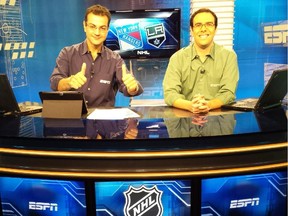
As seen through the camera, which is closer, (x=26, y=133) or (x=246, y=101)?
(x=26, y=133)

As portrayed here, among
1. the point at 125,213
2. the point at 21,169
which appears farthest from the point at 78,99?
the point at 125,213

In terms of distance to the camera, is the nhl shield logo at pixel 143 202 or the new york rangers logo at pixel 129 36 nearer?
the nhl shield logo at pixel 143 202

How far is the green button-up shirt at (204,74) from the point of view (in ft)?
8.49

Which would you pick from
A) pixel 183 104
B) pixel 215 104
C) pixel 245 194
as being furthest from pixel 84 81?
pixel 245 194

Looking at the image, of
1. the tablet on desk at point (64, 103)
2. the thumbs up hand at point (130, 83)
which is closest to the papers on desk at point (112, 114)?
the tablet on desk at point (64, 103)

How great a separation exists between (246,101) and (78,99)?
119cm

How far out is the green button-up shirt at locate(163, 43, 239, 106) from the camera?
102 inches

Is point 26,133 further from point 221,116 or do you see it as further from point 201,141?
point 221,116

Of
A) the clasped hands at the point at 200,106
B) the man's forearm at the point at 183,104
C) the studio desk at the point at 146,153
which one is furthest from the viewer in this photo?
the man's forearm at the point at 183,104

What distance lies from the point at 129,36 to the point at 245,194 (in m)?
3.69

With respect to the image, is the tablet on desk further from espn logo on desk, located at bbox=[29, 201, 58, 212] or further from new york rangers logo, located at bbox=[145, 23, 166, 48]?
new york rangers logo, located at bbox=[145, 23, 166, 48]

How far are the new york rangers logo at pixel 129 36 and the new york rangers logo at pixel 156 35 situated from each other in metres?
0.14

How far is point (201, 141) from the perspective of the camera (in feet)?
5.29

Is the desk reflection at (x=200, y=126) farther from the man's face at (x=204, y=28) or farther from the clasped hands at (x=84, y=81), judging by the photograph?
the man's face at (x=204, y=28)
